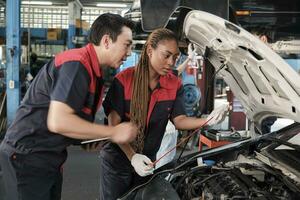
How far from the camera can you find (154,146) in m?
2.48

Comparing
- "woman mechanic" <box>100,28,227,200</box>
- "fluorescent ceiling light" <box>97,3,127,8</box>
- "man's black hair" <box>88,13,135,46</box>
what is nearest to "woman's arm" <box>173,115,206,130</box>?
"woman mechanic" <box>100,28,227,200</box>

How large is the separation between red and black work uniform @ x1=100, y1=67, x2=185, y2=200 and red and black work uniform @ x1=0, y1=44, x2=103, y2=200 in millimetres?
447

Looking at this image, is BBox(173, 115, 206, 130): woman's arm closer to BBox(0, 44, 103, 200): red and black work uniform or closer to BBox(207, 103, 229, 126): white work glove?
BBox(207, 103, 229, 126): white work glove

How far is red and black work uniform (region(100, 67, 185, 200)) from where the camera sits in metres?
2.38

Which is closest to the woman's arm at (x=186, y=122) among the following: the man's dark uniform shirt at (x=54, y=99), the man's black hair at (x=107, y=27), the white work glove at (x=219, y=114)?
the white work glove at (x=219, y=114)

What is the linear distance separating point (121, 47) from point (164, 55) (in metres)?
0.45

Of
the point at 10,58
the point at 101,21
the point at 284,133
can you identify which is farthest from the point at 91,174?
the point at 101,21

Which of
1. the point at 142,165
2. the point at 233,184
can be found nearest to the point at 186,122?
the point at 142,165

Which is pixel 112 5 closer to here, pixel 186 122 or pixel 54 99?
pixel 186 122

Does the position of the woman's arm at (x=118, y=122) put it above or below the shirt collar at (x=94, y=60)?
below

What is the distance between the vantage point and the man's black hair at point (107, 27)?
1824 millimetres

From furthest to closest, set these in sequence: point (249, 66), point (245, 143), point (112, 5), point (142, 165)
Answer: point (112, 5) < point (245, 143) < point (142, 165) < point (249, 66)

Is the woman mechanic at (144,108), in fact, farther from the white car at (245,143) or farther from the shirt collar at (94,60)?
the shirt collar at (94,60)

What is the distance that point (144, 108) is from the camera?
234 centimetres
